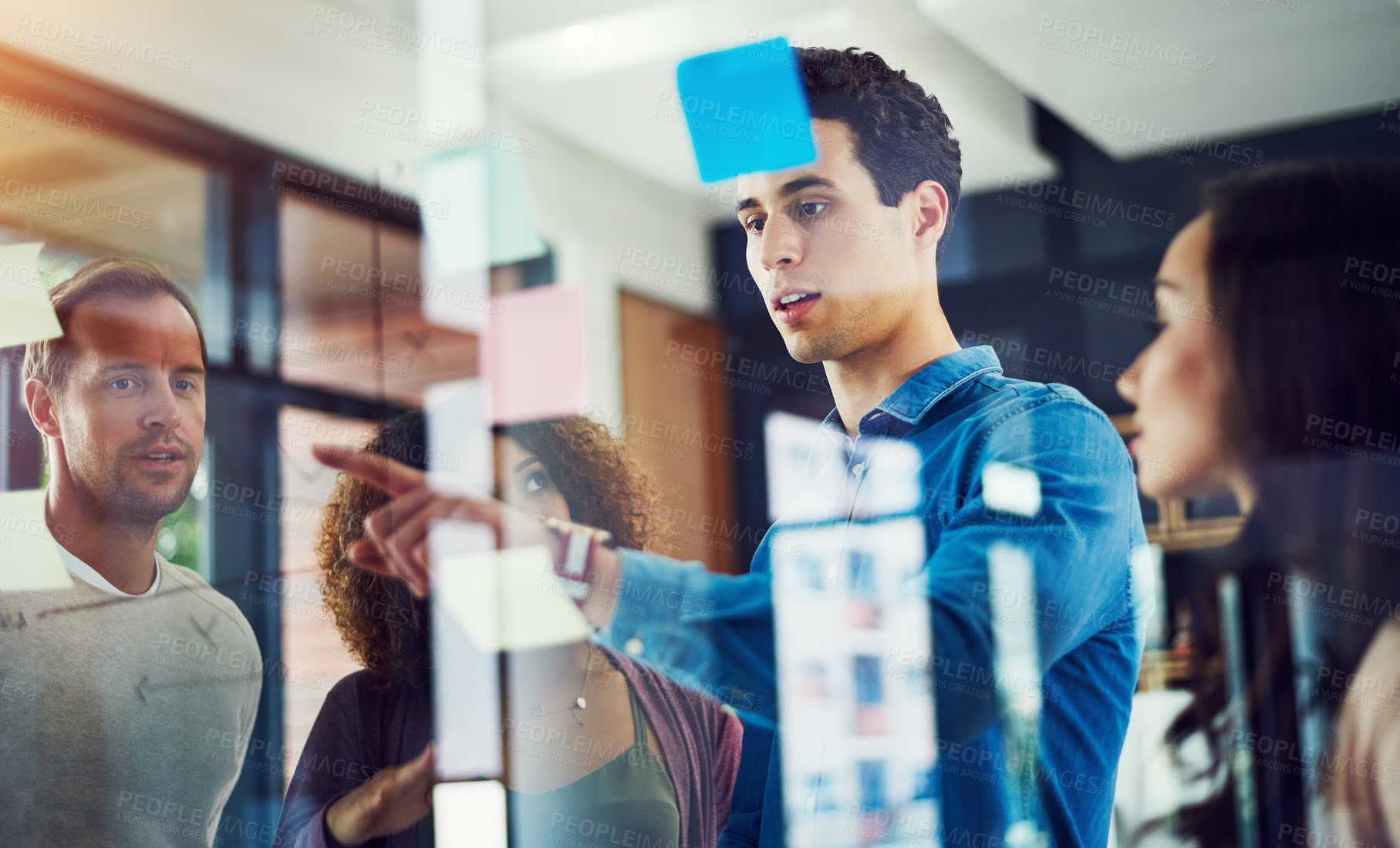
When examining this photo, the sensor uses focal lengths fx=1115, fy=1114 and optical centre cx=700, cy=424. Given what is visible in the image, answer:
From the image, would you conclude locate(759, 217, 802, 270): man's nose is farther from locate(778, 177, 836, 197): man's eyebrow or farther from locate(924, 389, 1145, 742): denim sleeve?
locate(924, 389, 1145, 742): denim sleeve

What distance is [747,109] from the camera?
5.58 feet

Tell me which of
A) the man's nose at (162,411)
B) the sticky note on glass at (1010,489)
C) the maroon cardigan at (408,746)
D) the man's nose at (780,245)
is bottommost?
the maroon cardigan at (408,746)

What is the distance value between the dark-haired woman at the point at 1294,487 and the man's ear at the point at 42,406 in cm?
183

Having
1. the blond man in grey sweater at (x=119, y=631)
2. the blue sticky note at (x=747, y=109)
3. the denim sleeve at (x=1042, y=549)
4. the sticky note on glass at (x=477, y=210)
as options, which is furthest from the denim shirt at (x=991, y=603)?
the blond man in grey sweater at (x=119, y=631)

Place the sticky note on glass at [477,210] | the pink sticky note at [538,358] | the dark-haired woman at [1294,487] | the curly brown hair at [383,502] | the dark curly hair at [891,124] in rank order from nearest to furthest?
the dark-haired woman at [1294,487], the dark curly hair at [891,124], the curly brown hair at [383,502], the pink sticky note at [538,358], the sticky note on glass at [477,210]

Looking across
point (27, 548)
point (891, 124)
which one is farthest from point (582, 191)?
point (27, 548)

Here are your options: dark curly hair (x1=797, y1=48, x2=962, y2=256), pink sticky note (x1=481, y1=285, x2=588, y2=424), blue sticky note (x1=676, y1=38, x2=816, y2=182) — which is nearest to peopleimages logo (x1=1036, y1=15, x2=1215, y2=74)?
dark curly hair (x1=797, y1=48, x2=962, y2=256)

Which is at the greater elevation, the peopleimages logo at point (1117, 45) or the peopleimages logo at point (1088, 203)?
the peopleimages logo at point (1117, 45)

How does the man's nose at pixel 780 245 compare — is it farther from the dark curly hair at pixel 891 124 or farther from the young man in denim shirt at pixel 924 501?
the dark curly hair at pixel 891 124

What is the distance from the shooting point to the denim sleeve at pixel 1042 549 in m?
1.37

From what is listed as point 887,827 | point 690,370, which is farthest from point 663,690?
point 690,370

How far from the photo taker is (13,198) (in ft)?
6.99

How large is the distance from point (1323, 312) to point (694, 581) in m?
0.83

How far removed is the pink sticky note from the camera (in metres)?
1.80
